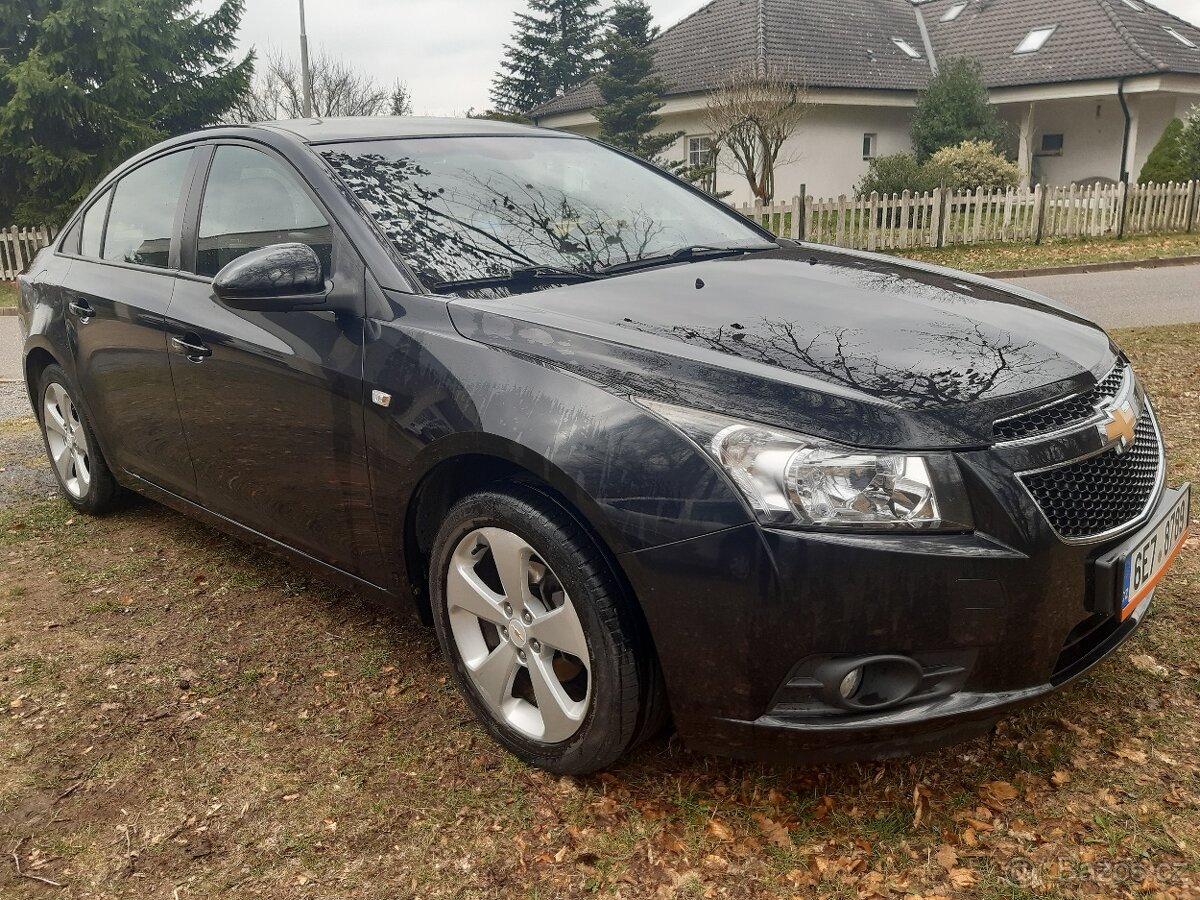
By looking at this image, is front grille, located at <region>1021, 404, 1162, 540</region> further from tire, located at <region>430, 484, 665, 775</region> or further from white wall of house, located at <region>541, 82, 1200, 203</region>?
white wall of house, located at <region>541, 82, 1200, 203</region>

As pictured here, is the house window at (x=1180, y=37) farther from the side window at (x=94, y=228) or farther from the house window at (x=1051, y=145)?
the side window at (x=94, y=228)

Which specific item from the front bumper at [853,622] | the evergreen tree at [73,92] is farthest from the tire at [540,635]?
the evergreen tree at [73,92]

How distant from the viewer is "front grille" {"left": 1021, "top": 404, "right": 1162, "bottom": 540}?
2146 mm

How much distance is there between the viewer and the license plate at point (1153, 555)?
2293mm

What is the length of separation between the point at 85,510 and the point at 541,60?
154 ft

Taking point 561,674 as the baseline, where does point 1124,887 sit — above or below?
below

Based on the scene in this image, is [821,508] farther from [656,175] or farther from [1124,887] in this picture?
[656,175]

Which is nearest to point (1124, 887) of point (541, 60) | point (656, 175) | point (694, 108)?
point (656, 175)

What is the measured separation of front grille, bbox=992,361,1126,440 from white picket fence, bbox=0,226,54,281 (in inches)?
765

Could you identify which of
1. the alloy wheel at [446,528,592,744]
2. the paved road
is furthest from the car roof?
the paved road

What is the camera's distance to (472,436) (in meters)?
2.45

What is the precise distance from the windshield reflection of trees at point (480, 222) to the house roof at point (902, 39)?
948 inches

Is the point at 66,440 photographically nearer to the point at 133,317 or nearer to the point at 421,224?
the point at 133,317

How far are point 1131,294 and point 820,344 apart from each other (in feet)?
34.1
